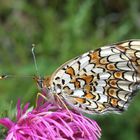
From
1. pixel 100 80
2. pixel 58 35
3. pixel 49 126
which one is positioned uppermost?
pixel 58 35

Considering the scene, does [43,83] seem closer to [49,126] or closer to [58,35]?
[49,126]

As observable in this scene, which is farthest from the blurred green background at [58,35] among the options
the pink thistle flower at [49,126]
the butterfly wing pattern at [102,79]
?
the pink thistle flower at [49,126]

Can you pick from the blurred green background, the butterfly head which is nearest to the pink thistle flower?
the butterfly head

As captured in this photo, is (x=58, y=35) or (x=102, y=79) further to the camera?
(x=58, y=35)

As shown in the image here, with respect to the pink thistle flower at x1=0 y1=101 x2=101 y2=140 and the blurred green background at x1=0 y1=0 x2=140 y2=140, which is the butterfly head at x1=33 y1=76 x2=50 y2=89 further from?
the blurred green background at x1=0 y1=0 x2=140 y2=140

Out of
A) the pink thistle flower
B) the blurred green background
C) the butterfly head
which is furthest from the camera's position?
the blurred green background

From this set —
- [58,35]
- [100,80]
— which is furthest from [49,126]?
[58,35]

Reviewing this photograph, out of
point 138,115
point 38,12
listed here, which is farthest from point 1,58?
point 138,115
